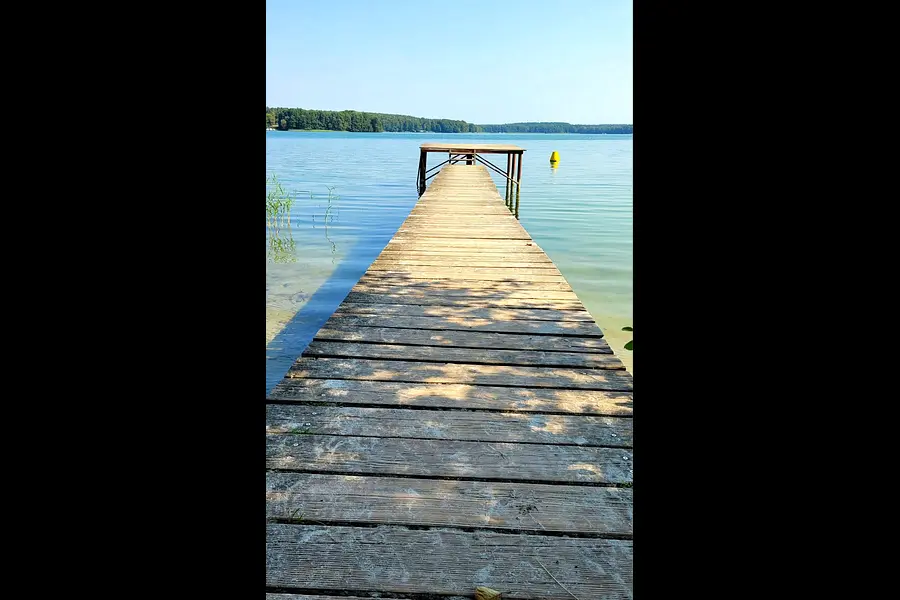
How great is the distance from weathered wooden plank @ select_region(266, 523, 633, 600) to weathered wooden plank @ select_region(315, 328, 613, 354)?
1.82 meters

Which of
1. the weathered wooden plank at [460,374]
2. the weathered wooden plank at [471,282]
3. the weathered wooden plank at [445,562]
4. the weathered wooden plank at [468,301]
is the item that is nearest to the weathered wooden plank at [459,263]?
the weathered wooden plank at [471,282]

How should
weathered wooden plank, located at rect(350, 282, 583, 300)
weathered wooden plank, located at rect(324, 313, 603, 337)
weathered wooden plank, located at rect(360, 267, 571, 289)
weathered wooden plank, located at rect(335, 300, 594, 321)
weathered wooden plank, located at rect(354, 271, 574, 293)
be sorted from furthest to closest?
weathered wooden plank, located at rect(360, 267, 571, 289), weathered wooden plank, located at rect(354, 271, 574, 293), weathered wooden plank, located at rect(350, 282, 583, 300), weathered wooden plank, located at rect(335, 300, 594, 321), weathered wooden plank, located at rect(324, 313, 603, 337)

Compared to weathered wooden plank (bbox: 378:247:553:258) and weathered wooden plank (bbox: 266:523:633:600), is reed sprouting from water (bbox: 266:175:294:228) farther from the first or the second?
weathered wooden plank (bbox: 266:523:633:600)

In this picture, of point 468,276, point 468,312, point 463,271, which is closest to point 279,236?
point 463,271

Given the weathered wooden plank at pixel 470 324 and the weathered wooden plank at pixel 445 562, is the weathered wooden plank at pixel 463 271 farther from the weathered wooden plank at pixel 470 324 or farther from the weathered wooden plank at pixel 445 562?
the weathered wooden plank at pixel 445 562

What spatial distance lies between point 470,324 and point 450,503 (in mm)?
2102

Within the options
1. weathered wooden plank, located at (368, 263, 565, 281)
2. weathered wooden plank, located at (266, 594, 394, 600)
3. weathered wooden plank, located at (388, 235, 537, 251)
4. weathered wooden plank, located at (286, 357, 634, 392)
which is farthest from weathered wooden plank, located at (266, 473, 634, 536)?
weathered wooden plank, located at (388, 235, 537, 251)

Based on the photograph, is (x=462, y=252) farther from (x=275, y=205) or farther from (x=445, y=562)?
(x=445, y=562)

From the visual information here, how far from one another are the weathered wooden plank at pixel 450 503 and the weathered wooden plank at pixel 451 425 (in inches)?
13.7

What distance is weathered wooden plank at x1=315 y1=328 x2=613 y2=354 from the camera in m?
3.70
